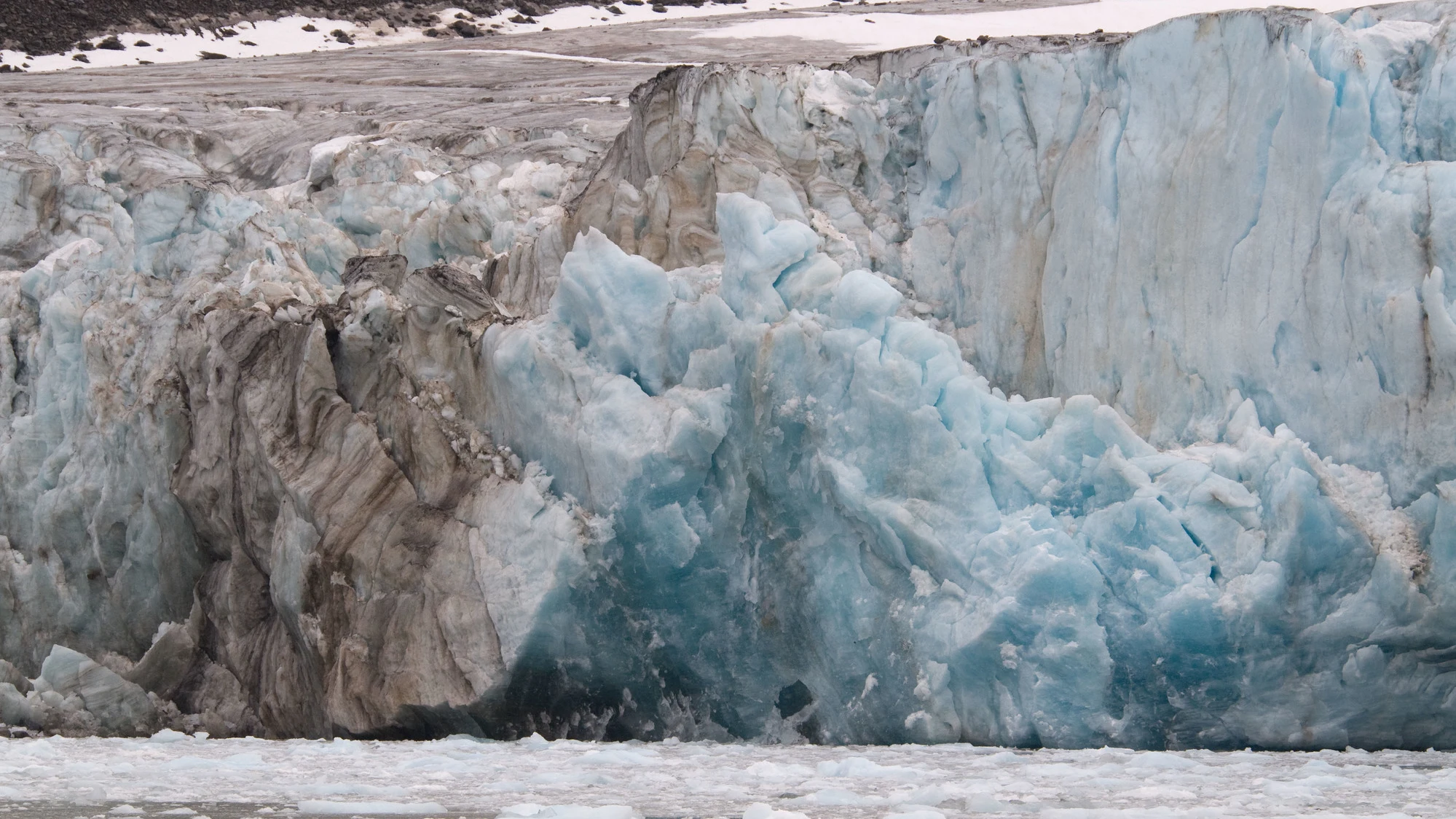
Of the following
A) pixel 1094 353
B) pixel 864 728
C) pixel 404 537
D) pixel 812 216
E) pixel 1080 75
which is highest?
pixel 1080 75

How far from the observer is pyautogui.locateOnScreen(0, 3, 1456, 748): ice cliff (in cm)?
676

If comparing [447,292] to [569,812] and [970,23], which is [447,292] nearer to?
[569,812]

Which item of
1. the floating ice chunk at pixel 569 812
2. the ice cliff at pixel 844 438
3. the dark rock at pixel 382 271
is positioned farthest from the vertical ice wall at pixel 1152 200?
the floating ice chunk at pixel 569 812

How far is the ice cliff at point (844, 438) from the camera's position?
6762mm

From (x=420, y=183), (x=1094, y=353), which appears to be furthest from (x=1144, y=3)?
(x=1094, y=353)

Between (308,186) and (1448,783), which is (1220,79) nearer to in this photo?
(1448,783)

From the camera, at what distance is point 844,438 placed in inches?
296

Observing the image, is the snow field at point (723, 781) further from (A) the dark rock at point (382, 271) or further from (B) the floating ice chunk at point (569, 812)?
(A) the dark rock at point (382, 271)

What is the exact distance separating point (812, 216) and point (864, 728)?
3.20 metres

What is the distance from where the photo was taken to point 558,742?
7.36m

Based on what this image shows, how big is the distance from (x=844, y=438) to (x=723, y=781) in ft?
7.93

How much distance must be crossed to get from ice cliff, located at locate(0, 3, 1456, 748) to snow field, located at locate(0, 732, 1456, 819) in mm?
703

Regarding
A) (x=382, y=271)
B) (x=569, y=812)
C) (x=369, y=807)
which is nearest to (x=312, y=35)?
(x=382, y=271)

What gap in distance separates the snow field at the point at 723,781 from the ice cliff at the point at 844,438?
703 millimetres
